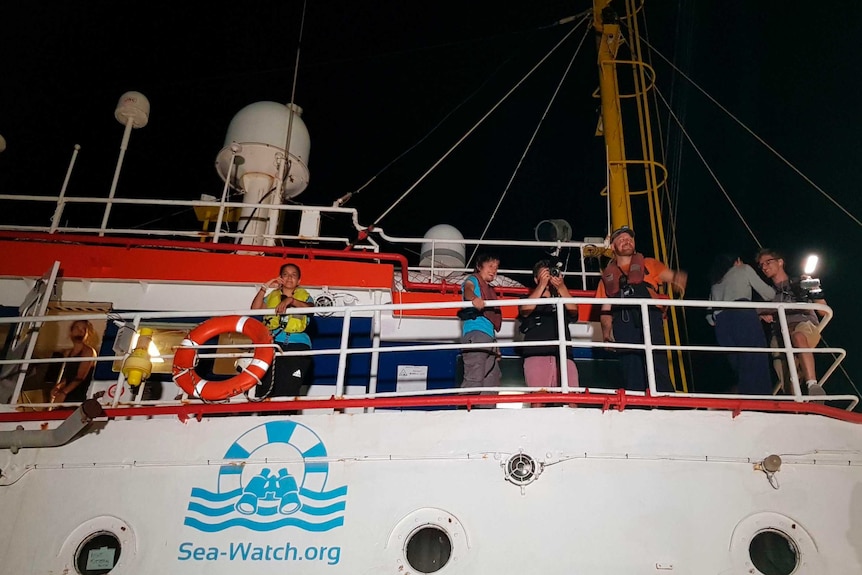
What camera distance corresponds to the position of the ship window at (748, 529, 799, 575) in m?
4.69

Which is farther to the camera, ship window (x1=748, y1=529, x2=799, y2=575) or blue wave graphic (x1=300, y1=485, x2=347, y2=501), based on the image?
blue wave graphic (x1=300, y1=485, x2=347, y2=501)

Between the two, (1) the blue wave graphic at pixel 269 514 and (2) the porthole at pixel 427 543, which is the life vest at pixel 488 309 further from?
(1) the blue wave graphic at pixel 269 514

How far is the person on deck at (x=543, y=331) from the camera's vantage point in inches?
228

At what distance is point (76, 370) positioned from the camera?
7266 millimetres

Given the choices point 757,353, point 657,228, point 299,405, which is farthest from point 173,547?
point 657,228

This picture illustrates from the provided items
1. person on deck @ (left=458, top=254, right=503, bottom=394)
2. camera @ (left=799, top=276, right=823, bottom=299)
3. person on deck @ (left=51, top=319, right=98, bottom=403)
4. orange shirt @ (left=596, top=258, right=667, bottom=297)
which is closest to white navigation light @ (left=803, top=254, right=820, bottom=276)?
camera @ (left=799, top=276, right=823, bottom=299)

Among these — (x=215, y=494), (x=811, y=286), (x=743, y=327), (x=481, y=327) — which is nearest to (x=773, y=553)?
(x=743, y=327)

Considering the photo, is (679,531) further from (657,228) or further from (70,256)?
(70,256)

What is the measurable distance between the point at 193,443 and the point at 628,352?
4.02 m

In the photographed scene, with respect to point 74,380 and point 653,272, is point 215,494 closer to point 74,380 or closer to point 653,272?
point 74,380

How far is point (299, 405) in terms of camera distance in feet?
17.9

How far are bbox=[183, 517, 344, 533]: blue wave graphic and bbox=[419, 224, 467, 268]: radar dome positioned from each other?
5792 mm

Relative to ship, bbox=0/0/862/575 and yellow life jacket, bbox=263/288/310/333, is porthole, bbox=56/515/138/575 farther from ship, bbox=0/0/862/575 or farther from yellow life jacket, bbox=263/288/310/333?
yellow life jacket, bbox=263/288/310/333

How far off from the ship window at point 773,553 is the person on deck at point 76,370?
682 cm
